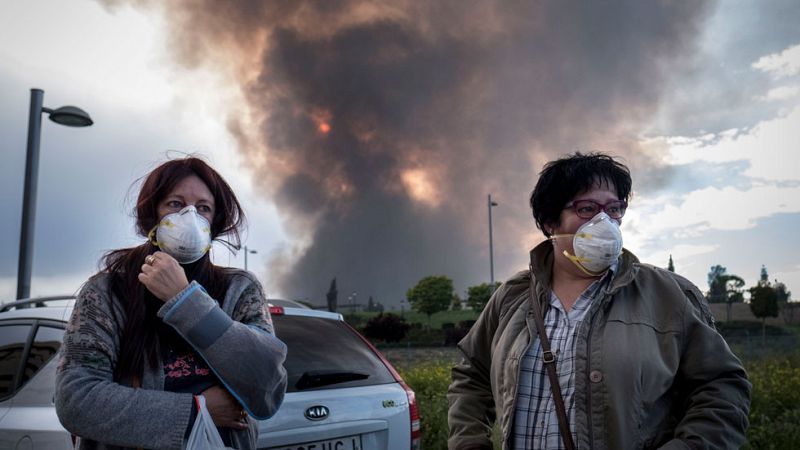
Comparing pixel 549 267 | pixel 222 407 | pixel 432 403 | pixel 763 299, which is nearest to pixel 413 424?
pixel 549 267

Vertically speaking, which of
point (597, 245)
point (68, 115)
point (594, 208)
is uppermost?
point (68, 115)

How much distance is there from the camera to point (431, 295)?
5719cm

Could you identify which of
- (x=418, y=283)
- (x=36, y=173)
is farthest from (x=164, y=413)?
(x=418, y=283)

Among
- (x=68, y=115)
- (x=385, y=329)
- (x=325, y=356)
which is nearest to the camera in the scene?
(x=325, y=356)

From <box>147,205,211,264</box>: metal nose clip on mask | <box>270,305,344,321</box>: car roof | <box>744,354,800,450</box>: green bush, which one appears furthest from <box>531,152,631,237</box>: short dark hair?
<box>744,354,800,450</box>: green bush

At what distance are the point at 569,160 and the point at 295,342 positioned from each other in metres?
1.90

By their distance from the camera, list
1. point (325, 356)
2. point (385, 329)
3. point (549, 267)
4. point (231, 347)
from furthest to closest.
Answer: point (385, 329), point (325, 356), point (549, 267), point (231, 347)

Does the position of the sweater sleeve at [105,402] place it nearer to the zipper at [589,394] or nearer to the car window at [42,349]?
the zipper at [589,394]

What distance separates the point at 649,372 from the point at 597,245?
516mm

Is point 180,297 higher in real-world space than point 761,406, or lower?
higher

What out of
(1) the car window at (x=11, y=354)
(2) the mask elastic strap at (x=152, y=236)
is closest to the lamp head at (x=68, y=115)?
(1) the car window at (x=11, y=354)

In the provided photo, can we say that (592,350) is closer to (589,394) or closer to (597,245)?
(589,394)

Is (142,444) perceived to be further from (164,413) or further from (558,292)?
(558,292)

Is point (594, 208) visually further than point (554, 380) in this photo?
Yes
